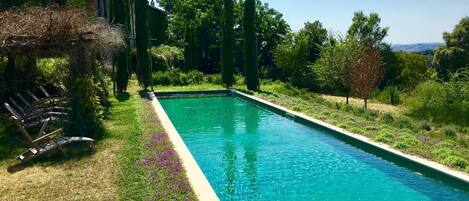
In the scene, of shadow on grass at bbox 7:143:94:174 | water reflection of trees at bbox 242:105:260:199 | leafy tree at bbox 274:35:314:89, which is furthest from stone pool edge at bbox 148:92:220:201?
leafy tree at bbox 274:35:314:89

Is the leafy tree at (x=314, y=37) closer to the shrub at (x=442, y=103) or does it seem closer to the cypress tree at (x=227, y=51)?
the cypress tree at (x=227, y=51)

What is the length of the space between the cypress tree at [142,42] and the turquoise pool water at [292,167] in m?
9.74

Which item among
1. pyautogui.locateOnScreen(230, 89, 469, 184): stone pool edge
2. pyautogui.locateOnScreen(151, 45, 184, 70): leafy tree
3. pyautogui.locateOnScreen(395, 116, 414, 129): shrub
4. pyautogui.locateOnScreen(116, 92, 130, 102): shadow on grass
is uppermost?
pyautogui.locateOnScreen(151, 45, 184, 70): leafy tree

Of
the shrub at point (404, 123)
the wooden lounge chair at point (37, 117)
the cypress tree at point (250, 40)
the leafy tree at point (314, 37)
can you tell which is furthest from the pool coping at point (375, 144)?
the leafy tree at point (314, 37)

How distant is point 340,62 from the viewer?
21.5 metres

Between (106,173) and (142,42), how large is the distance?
59.1ft

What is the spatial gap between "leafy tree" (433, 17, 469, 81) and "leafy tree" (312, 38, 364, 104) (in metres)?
20.8

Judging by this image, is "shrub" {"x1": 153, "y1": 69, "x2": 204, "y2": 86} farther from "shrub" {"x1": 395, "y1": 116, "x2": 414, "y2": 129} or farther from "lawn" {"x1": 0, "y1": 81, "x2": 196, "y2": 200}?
"shrub" {"x1": 395, "y1": 116, "x2": 414, "y2": 129}

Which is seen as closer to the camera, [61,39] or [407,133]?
[61,39]

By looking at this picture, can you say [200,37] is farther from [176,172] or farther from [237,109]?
[176,172]

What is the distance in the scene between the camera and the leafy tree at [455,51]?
38.9 meters

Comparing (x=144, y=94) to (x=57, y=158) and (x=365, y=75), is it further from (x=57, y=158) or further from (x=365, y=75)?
(x=57, y=158)

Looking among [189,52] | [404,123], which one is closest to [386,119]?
[404,123]

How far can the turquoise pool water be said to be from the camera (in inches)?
342
